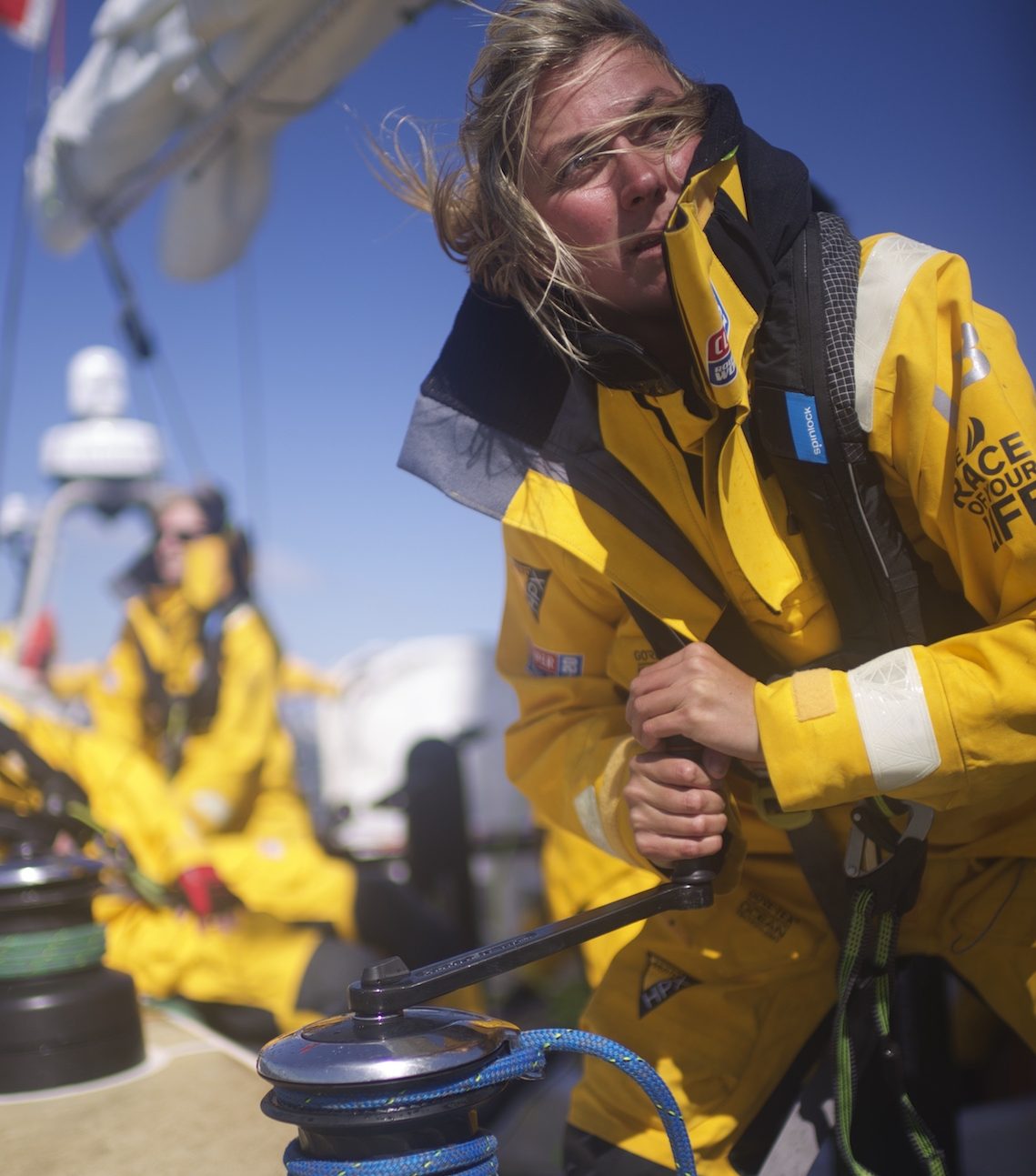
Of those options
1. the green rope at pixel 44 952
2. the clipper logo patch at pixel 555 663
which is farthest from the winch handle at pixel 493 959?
the green rope at pixel 44 952

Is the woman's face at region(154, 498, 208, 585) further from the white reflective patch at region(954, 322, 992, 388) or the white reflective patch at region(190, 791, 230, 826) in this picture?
the white reflective patch at region(954, 322, 992, 388)

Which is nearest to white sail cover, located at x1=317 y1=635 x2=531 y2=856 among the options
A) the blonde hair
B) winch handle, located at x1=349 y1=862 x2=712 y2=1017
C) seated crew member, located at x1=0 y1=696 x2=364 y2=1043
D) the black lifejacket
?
the black lifejacket

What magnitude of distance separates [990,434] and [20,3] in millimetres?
4244

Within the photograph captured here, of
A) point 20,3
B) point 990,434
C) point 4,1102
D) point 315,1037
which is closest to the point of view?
point 315,1037

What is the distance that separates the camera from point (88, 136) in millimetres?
3658

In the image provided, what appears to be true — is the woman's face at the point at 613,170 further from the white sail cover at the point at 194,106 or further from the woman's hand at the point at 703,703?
the white sail cover at the point at 194,106

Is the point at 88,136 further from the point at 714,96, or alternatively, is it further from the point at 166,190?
the point at 714,96

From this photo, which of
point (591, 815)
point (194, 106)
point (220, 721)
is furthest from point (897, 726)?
point (220, 721)

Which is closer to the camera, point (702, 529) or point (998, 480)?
point (998, 480)

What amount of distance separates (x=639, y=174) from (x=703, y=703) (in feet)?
1.78

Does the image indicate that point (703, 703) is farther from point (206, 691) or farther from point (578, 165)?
point (206, 691)

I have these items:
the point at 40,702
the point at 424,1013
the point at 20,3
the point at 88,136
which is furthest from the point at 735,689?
the point at 20,3

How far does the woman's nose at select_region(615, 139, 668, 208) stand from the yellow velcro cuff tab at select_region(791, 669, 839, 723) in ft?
1.68

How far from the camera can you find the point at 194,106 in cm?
331
